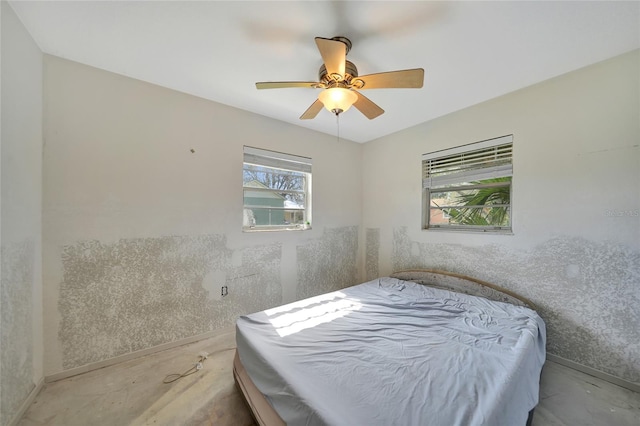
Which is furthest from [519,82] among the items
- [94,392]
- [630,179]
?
[94,392]

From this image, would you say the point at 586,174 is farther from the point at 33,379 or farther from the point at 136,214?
the point at 33,379

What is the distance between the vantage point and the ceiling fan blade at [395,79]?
1465mm

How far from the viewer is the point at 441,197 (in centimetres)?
297

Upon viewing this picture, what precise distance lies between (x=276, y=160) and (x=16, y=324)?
96.3 inches

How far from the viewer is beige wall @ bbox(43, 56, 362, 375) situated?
5.98 feet

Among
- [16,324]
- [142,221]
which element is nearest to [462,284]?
[142,221]

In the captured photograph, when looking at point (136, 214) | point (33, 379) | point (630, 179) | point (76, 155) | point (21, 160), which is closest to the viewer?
point (21, 160)

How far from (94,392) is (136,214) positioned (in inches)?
53.5

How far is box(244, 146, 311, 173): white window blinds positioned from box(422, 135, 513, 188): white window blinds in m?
1.60

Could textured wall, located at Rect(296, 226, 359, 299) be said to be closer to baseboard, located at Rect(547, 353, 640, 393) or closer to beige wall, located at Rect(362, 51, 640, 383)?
beige wall, located at Rect(362, 51, 640, 383)

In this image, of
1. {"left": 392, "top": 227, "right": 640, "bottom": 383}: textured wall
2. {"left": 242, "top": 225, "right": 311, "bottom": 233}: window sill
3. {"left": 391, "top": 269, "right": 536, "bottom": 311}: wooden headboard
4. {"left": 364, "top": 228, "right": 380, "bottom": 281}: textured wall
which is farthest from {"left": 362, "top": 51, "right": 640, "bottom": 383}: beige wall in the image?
{"left": 242, "top": 225, "right": 311, "bottom": 233}: window sill

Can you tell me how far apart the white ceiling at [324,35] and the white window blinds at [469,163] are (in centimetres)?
56

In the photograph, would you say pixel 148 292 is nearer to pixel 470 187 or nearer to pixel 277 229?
pixel 277 229

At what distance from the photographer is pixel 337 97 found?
5.31 feet
